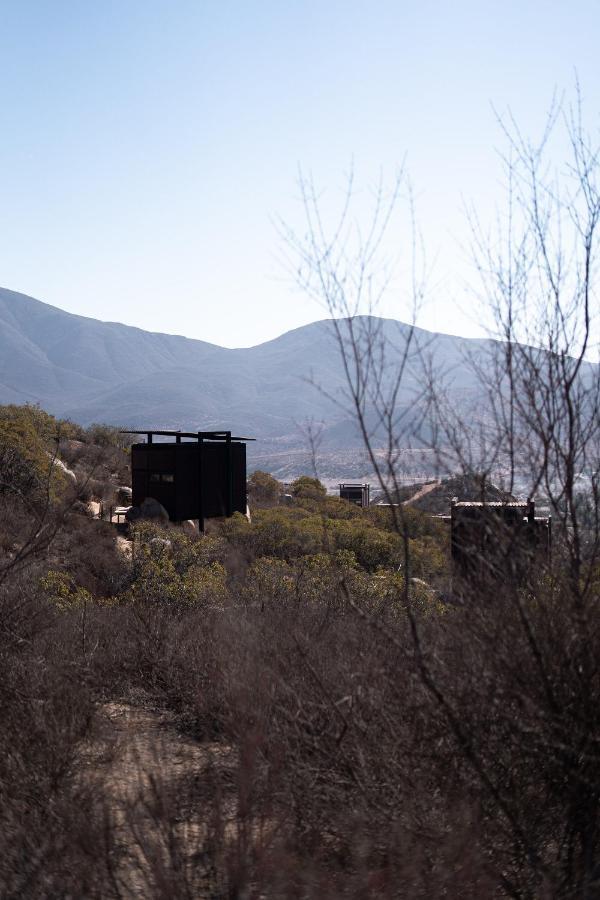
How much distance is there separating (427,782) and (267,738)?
0.89 metres

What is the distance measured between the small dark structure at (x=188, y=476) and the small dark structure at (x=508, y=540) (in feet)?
54.4

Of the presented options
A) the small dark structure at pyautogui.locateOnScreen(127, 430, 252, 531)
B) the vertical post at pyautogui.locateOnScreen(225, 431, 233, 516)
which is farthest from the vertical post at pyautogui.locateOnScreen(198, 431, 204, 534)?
the vertical post at pyautogui.locateOnScreen(225, 431, 233, 516)

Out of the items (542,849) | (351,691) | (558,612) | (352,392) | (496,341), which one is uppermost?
(496,341)

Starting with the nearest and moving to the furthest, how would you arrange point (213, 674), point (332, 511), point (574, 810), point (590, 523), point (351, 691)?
point (574, 810) < point (590, 523) < point (351, 691) < point (213, 674) < point (332, 511)

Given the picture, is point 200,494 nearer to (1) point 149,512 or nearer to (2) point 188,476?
(2) point 188,476

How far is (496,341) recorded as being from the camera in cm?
426

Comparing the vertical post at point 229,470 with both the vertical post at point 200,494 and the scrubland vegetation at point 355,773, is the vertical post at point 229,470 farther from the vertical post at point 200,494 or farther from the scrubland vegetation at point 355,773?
the scrubland vegetation at point 355,773

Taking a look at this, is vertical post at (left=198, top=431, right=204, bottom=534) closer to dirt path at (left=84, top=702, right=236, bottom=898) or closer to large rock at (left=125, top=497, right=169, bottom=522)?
large rock at (left=125, top=497, right=169, bottom=522)

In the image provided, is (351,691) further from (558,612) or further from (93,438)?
(93,438)

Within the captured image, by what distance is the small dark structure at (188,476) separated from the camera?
2106 cm

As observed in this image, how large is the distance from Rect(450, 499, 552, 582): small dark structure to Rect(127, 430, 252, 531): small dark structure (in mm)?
16595

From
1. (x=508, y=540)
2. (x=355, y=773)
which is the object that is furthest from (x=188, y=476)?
(x=508, y=540)

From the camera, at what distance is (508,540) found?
3.72 metres

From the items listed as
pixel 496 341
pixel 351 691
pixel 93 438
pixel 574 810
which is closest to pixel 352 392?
pixel 496 341
